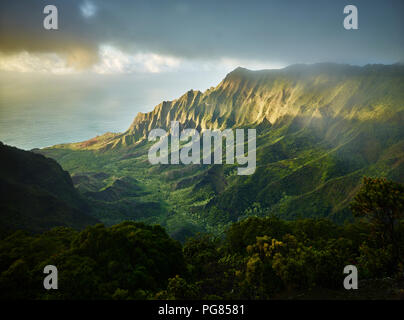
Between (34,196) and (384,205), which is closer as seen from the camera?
(384,205)

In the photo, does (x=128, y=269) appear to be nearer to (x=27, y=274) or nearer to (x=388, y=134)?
(x=27, y=274)

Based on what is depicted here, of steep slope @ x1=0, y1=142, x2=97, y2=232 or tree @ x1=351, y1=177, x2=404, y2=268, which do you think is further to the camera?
steep slope @ x1=0, y1=142, x2=97, y2=232

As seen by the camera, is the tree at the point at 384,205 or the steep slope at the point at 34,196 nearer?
the tree at the point at 384,205
